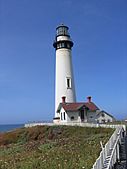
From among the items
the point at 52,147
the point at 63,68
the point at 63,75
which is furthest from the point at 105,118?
the point at 52,147

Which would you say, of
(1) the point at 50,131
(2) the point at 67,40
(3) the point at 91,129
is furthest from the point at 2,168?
(2) the point at 67,40

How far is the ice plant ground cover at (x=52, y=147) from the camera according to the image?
10484 millimetres

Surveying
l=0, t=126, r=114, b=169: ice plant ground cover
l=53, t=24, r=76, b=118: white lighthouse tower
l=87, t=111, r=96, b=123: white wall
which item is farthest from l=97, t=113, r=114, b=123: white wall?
l=0, t=126, r=114, b=169: ice plant ground cover

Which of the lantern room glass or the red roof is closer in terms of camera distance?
the red roof

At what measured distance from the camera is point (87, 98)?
36344 mm

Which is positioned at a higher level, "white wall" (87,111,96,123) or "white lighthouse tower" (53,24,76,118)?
"white lighthouse tower" (53,24,76,118)

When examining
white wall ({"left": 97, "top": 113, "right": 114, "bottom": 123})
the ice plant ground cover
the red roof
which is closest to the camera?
the ice plant ground cover

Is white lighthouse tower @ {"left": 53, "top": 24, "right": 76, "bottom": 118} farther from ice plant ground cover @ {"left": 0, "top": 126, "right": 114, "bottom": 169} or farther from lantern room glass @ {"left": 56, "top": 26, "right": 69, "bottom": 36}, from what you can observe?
ice plant ground cover @ {"left": 0, "top": 126, "right": 114, "bottom": 169}

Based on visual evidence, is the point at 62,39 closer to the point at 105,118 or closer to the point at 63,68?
the point at 63,68

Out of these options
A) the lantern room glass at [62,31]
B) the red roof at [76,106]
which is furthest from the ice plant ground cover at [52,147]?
the lantern room glass at [62,31]

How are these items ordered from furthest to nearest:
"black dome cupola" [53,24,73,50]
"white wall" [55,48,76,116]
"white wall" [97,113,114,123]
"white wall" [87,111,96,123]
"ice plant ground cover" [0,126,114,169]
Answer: "black dome cupola" [53,24,73,50] < "white wall" [97,113,114,123] < "white wall" [55,48,76,116] < "white wall" [87,111,96,123] < "ice plant ground cover" [0,126,114,169]

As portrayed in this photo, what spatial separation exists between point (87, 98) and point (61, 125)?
7.86 meters

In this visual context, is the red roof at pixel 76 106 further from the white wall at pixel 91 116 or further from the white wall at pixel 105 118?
the white wall at pixel 105 118

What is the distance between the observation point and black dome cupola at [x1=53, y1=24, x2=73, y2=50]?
37844mm
